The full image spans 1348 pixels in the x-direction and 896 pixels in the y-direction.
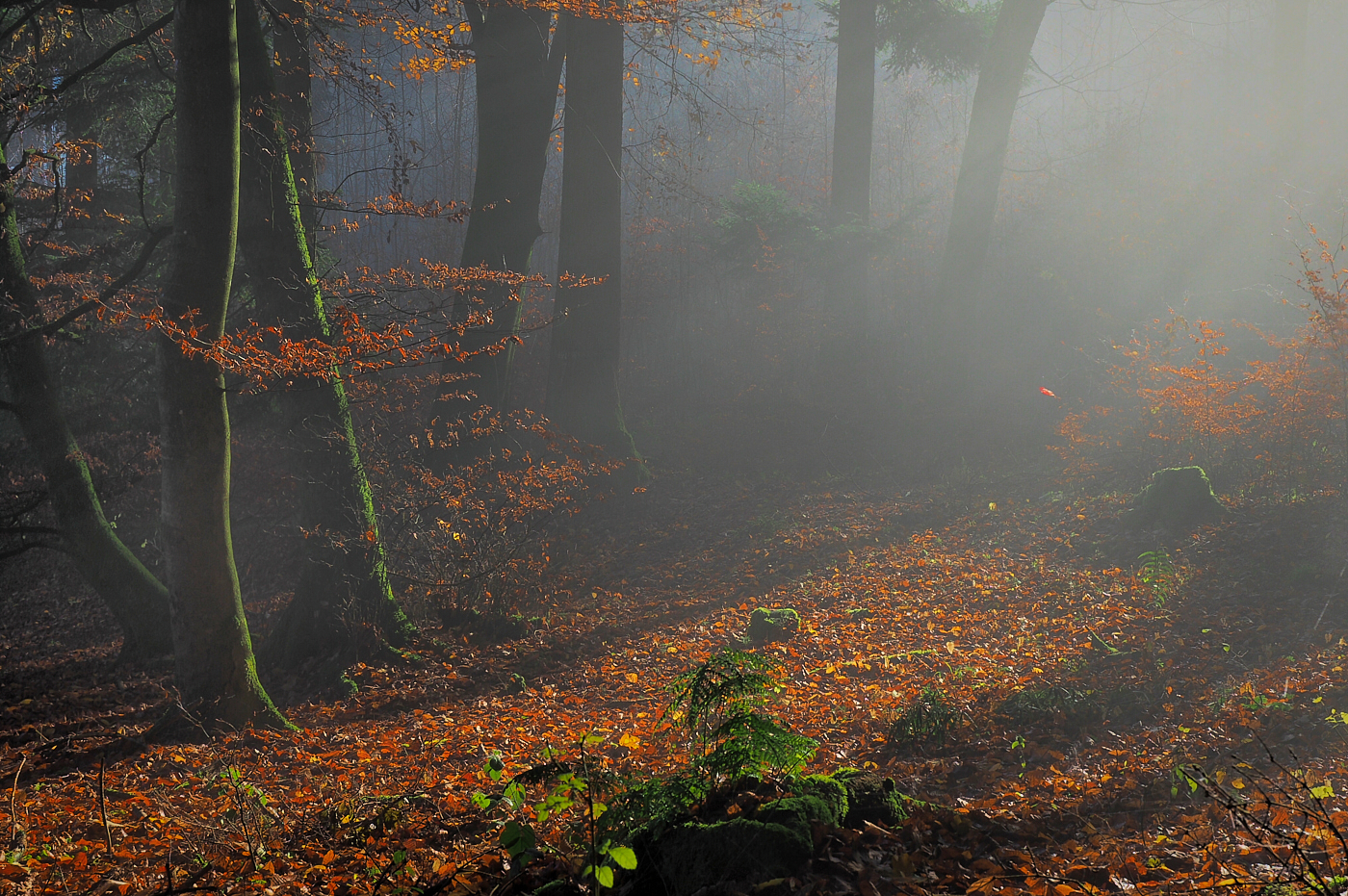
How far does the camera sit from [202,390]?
16.5ft

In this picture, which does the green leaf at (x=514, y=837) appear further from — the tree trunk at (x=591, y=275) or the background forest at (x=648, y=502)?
the tree trunk at (x=591, y=275)

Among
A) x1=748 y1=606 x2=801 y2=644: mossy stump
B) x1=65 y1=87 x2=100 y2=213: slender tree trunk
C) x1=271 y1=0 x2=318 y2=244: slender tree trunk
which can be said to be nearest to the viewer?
x1=748 y1=606 x2=801 y2=644: mossy stump

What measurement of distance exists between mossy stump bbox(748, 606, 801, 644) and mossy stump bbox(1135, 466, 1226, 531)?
406cm

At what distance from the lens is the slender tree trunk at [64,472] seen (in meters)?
6.70

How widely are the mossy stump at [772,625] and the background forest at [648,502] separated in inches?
10.3

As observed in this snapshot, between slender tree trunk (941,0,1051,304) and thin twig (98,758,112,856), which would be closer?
thin twig (98,758,112,856)

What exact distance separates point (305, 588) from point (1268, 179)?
17295 millimetres

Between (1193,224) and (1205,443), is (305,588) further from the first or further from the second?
(1193,224)

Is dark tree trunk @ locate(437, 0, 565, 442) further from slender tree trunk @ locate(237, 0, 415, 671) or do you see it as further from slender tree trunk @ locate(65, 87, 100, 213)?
slender tree trunk @ locate(65, 87, 100, 213)

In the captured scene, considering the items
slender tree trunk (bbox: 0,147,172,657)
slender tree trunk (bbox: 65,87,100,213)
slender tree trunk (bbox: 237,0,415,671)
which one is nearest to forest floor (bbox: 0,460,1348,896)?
slender tree trunk (bbox: 0,147,172,657)

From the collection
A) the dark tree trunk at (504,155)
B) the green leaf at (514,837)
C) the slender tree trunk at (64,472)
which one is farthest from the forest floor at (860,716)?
the dark tree trunk at (504,155)

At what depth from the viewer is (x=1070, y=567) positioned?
7691 millimetres

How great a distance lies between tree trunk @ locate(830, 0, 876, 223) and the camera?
46.5ft

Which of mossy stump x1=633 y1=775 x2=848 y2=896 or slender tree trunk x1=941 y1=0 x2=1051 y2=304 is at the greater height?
slender tree trunk x1=941 y1=0 x2=1051 y2=304
